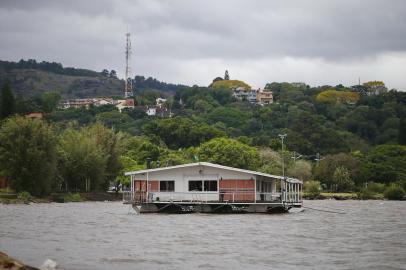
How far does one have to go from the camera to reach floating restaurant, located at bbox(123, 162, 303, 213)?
64312mm

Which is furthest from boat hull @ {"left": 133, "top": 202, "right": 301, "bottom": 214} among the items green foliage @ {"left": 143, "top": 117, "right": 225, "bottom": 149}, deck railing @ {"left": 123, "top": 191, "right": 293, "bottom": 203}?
green foliage @ {"left": 143, "top": 117, "right": 225, "bottom": 149}

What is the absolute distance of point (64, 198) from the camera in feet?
317

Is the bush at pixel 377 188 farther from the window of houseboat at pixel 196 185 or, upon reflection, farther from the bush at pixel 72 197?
the window of houseboat at pixel 196 185

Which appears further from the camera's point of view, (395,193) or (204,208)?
(395,193)

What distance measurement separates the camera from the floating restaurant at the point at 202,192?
211 feet

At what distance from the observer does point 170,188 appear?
66188 millimetres

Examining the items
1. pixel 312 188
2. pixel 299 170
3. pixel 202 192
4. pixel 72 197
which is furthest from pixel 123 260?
pixel 299 170

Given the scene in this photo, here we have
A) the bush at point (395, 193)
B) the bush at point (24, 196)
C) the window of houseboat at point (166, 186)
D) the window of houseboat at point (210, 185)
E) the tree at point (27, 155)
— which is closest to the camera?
the window of houseboat at point (210, 185)

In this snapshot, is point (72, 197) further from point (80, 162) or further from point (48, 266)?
point (48, 266)

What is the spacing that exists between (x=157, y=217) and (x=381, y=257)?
27.8 m

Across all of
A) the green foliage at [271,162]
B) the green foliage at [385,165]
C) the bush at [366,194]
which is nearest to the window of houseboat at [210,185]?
the green foliage at [271,162]

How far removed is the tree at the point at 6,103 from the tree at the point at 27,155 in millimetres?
39206

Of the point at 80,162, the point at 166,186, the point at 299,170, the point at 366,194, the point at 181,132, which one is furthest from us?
the point at 181,132

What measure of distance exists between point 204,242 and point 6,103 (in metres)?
98.8
